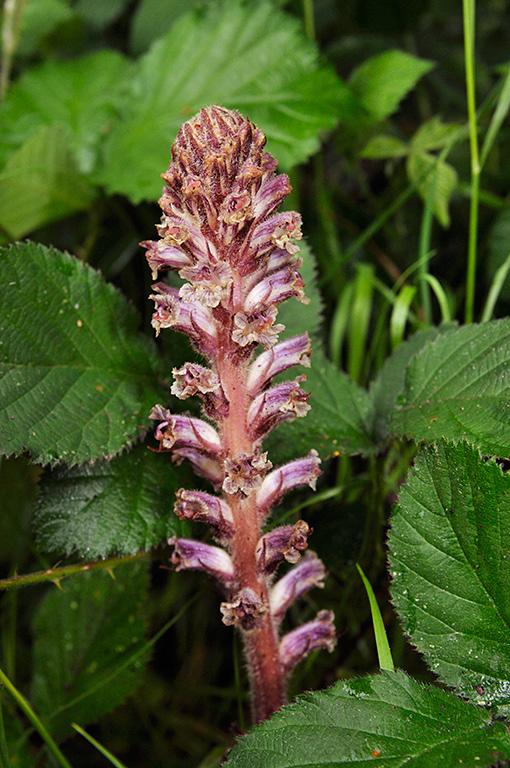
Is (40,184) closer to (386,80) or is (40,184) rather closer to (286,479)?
(386,80)

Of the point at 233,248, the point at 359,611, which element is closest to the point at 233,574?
the point at 233,248

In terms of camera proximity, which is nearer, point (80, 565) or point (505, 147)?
point (80, 565)

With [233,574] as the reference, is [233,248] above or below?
above

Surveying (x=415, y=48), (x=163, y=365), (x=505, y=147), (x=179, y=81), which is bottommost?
(x=163, y=365)

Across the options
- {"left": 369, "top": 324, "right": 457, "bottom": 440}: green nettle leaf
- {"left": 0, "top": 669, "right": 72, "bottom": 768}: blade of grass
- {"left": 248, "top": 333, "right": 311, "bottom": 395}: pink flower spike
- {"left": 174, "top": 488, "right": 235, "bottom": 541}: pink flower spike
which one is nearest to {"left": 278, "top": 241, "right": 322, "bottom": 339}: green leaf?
{"left": 369, "top": 324, "right": 457, "bottom": 440}: green nettle leaf

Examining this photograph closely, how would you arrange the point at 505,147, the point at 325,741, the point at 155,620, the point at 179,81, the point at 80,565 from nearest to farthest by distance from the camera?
the point at 325,741, the point at 80,565, the point at 155,620, the point at 179,81, the point at 505,147

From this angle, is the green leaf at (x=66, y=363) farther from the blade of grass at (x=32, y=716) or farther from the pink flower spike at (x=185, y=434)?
the blade of grass at (x=32, y=716)

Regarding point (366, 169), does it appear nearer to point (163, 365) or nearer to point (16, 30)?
point (16, 30)

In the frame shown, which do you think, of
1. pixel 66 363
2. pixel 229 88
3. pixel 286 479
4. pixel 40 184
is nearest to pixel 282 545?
pixel 286 479

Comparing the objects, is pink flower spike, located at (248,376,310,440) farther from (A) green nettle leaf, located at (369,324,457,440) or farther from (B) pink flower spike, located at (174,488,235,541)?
(A) green nettle leaf, located at (369,324,457,440)
